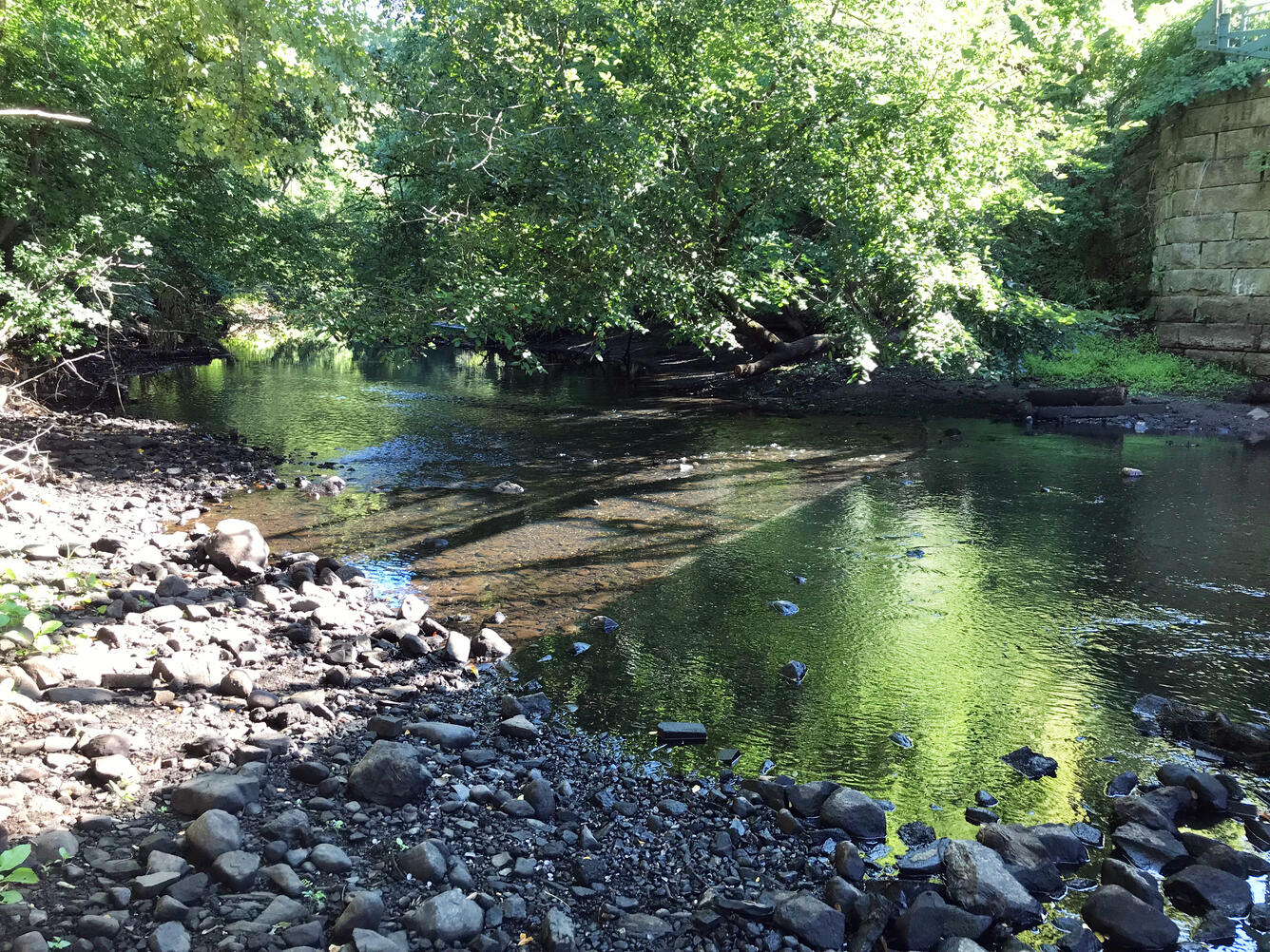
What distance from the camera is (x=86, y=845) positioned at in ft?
11.3

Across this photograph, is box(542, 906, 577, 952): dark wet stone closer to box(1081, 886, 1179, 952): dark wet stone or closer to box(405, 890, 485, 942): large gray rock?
box(405, 890, 485, 942): large gray rock

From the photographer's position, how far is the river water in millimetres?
5457

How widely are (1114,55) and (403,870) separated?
92.0 ft

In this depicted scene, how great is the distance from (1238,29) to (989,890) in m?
24.3

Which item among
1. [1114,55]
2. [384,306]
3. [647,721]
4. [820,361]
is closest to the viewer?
[647,721]

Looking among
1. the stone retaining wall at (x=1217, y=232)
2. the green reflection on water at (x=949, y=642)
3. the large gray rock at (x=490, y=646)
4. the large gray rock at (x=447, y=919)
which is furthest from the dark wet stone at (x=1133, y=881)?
the stone retaining wall at (x=1217, y=232)

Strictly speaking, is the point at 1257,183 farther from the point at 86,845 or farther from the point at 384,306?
the point at 86,845

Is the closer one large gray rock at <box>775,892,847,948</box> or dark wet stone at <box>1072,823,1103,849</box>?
large gray rock at <box>775,892,847,948</box>

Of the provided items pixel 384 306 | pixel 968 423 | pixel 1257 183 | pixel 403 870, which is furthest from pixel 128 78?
pixel 1257 183

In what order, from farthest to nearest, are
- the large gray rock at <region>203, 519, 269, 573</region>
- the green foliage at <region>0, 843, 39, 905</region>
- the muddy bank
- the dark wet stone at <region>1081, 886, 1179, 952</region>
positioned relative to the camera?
the muddy bank < the large gray rock at <region>203, 519, 269, 573</region> < the dark wet stone at <region>1081, 886, 1179, 952</region> < the green foliage at <region>0, 843, 39, 905</region>

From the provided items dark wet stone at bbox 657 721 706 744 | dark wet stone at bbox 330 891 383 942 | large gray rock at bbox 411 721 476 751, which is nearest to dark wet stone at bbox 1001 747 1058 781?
dark wet stone at bbox 657 721 706 744

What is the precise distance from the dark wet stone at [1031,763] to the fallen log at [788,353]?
15744mm

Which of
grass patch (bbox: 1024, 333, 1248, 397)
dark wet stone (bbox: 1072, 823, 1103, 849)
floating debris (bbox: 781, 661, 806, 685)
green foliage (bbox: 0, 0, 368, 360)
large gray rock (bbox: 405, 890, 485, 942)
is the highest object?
green foliage (bbox: 0, 0, 368, 360)

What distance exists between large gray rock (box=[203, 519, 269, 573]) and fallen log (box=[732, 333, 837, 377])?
591 inches
